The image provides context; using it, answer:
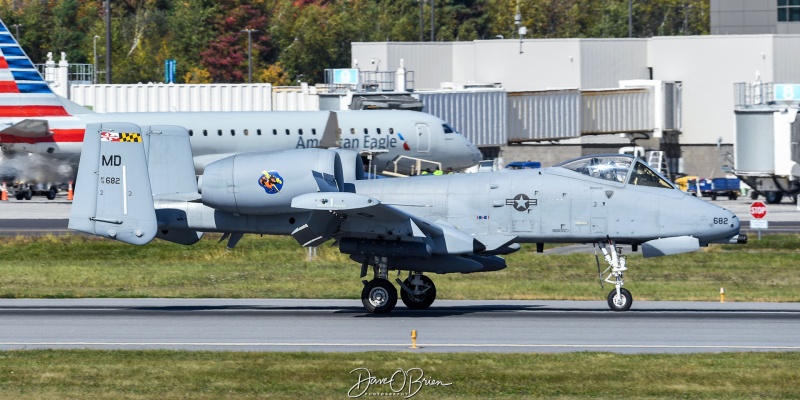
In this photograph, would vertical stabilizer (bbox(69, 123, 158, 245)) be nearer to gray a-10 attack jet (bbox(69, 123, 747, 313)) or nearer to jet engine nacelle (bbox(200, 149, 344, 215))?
gray a-10 attack jet (bbox(69, 123, 747, 313))

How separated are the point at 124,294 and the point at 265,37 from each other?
97624 millimetres

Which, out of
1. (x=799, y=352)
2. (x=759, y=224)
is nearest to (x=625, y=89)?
(x=759, y=224)

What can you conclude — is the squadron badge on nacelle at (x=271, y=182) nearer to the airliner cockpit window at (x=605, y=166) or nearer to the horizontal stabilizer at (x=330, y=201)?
the horizontal stabilizer at (x=330, y=201)

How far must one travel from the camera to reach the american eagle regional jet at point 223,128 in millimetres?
54291

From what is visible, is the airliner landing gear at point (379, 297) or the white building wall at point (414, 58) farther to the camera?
the white building wall at point (414, 58)

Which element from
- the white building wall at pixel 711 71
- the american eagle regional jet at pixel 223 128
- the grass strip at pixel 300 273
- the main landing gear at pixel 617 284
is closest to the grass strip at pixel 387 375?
the main landing gear at pixel 617 284

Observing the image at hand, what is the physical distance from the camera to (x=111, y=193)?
2494 cm

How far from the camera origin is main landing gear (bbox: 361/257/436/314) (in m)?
Answer: 25.0

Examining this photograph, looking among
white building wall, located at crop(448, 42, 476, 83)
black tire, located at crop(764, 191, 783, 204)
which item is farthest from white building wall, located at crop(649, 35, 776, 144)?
black tire, located at crop(764, 191, 783, 204)

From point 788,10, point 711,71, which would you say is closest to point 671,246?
point 711,71

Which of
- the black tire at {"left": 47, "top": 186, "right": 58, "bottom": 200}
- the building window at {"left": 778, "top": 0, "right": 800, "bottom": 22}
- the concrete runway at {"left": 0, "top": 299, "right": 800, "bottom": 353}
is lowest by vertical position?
the concrete runway at {"left": 0, "top": 299, "right": 800, "bottom": 353}

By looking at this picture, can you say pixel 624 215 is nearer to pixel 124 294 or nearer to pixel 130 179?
pixel 130 179

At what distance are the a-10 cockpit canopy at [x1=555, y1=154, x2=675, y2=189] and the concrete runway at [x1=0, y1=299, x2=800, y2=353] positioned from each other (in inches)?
102

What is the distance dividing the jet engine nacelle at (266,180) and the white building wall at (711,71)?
189ft
